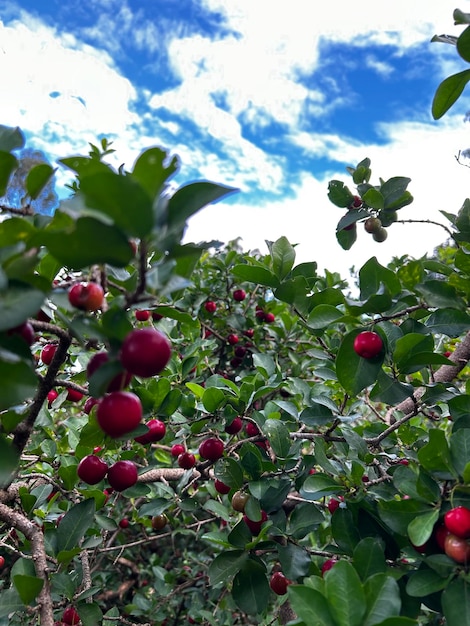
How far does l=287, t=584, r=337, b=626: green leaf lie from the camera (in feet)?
2.50

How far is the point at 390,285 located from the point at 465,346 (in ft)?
1.51

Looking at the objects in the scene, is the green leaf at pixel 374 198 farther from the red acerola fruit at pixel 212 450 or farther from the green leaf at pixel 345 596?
the green leaf at pixel 345 596

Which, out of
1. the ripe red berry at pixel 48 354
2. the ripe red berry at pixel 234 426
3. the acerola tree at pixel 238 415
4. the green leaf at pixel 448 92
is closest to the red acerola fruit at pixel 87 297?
the acerola tree at pixel 238 415

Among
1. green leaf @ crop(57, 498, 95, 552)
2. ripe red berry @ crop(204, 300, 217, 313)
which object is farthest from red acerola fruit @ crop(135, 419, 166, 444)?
ripe red berry @ crop(204, 300, 217, 313)

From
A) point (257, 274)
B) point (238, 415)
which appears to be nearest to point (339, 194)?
point (257, 274)

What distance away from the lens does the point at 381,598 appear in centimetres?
79

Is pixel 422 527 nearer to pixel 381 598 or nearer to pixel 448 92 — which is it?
pixel 381 598

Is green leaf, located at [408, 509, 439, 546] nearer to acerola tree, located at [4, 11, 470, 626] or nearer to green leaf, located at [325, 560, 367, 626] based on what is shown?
acerola tree, located at [4, 11, 470, 626]

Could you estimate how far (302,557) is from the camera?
3.80 ft

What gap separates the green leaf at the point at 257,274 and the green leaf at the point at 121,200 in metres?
0.76

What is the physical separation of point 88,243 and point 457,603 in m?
0.85

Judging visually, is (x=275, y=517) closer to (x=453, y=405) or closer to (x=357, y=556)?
(x=357, y=556)

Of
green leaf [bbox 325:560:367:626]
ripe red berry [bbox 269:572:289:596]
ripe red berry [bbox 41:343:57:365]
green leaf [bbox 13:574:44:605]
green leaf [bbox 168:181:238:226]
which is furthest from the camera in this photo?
ripe red berry [bbox 269:572:289:596]

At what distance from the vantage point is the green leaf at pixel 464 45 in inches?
39.5
